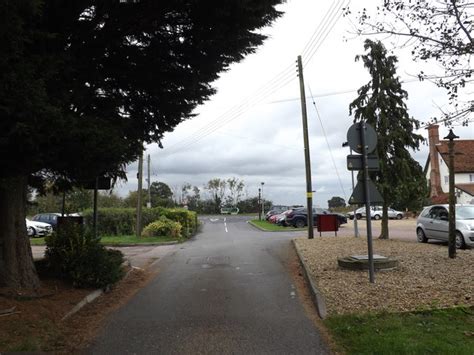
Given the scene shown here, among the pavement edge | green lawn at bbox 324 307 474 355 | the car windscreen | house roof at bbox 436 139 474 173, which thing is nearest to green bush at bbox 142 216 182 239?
the car windscreen

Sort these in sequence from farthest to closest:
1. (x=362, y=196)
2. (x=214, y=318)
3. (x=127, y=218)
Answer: (x=127, y=218) < (x=362, y=196) < (x=214, y=318)

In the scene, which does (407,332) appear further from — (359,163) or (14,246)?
(14,246)

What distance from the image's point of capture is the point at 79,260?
1002 centimetres

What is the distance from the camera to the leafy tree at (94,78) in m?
6.48

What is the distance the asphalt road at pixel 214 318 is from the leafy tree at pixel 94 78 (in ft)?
7.87

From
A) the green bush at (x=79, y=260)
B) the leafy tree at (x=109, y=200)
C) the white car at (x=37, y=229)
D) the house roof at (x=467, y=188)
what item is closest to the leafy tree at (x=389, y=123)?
the green bush at (x=79, y=260)

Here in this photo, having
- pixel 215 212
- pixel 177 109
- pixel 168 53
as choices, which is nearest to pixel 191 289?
pixel 177 109

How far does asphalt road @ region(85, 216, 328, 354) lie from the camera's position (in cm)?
614

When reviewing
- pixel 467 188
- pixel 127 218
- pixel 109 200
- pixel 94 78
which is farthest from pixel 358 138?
pixel 109 200

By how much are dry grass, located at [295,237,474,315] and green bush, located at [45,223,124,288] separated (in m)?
4.03

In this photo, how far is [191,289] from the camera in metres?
10.4

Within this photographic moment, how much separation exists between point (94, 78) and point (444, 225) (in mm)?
13222

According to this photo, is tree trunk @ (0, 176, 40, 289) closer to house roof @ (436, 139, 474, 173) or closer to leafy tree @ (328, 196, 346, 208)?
house roof @ (436, 139, 474, 173)

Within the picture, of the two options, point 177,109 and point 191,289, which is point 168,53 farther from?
point 191,289
